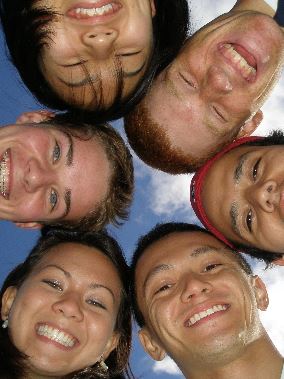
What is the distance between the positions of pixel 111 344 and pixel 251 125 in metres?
2.59

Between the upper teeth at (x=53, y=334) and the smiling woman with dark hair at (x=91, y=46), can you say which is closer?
the smiling woman with dark hair at (x=91, y=46)

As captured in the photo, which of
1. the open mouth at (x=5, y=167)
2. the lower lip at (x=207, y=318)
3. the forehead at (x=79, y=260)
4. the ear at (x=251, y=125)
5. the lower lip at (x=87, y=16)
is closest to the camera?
the lower lip at (x=87, y=16)

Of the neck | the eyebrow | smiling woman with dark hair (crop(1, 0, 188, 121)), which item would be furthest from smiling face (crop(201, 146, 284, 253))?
smiling woman with dark hair (crop(1, 0, 188, 121))

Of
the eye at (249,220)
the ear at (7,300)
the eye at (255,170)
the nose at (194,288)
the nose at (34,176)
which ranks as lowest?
the ear at (7,300)

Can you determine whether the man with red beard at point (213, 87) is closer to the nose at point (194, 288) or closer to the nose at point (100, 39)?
the nose at point (100, 39)

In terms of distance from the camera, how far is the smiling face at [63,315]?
179 inches

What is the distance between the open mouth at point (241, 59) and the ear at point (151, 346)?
2.57 m

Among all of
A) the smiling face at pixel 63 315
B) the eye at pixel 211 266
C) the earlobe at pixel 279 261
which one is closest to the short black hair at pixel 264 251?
the earlobe at pixel 279 261

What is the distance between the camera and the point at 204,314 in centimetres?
454

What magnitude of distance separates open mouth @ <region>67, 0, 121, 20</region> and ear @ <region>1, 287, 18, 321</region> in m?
2.55

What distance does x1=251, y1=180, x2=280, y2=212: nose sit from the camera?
4520 mm

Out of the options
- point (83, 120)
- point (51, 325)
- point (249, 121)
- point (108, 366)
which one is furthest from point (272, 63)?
point (108, 366)

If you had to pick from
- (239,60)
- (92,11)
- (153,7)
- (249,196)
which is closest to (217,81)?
(239,60)

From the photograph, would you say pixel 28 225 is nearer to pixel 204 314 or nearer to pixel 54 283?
pixel 54 283
